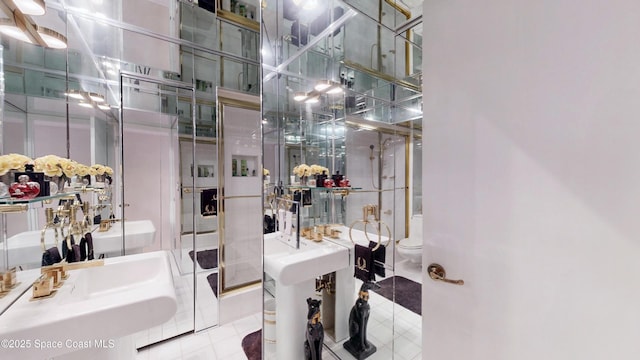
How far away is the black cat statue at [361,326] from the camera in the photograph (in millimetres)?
1770

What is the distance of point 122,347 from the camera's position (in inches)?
54.3

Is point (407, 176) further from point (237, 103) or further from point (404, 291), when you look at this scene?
point (237, 103)

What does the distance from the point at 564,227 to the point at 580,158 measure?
0.82 ft

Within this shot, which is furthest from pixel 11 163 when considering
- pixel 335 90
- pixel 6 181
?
pixel 335 90

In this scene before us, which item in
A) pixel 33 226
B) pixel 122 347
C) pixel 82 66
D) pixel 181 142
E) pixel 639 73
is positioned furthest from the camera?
pixel 181 142

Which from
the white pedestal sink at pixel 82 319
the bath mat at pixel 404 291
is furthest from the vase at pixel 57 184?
the bath mat at pixel 404 291

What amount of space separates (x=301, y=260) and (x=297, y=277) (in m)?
0.11

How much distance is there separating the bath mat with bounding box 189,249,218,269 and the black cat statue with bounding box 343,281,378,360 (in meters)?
1.53

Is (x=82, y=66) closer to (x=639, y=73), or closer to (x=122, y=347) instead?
(x=122, y=347)

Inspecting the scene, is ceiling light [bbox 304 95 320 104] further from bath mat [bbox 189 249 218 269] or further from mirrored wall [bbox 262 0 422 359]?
bath mat [bbox 189 249 218 269]

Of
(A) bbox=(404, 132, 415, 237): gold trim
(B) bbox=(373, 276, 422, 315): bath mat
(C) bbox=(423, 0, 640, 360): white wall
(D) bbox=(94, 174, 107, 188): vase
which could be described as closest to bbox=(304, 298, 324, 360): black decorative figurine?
(B) bbox=(373, 276, 422, 315): bath mat

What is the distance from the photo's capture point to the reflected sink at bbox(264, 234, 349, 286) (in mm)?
1468

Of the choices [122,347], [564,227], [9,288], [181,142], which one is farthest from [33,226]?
[564,227]

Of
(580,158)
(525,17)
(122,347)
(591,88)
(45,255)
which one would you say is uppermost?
(525,17)
